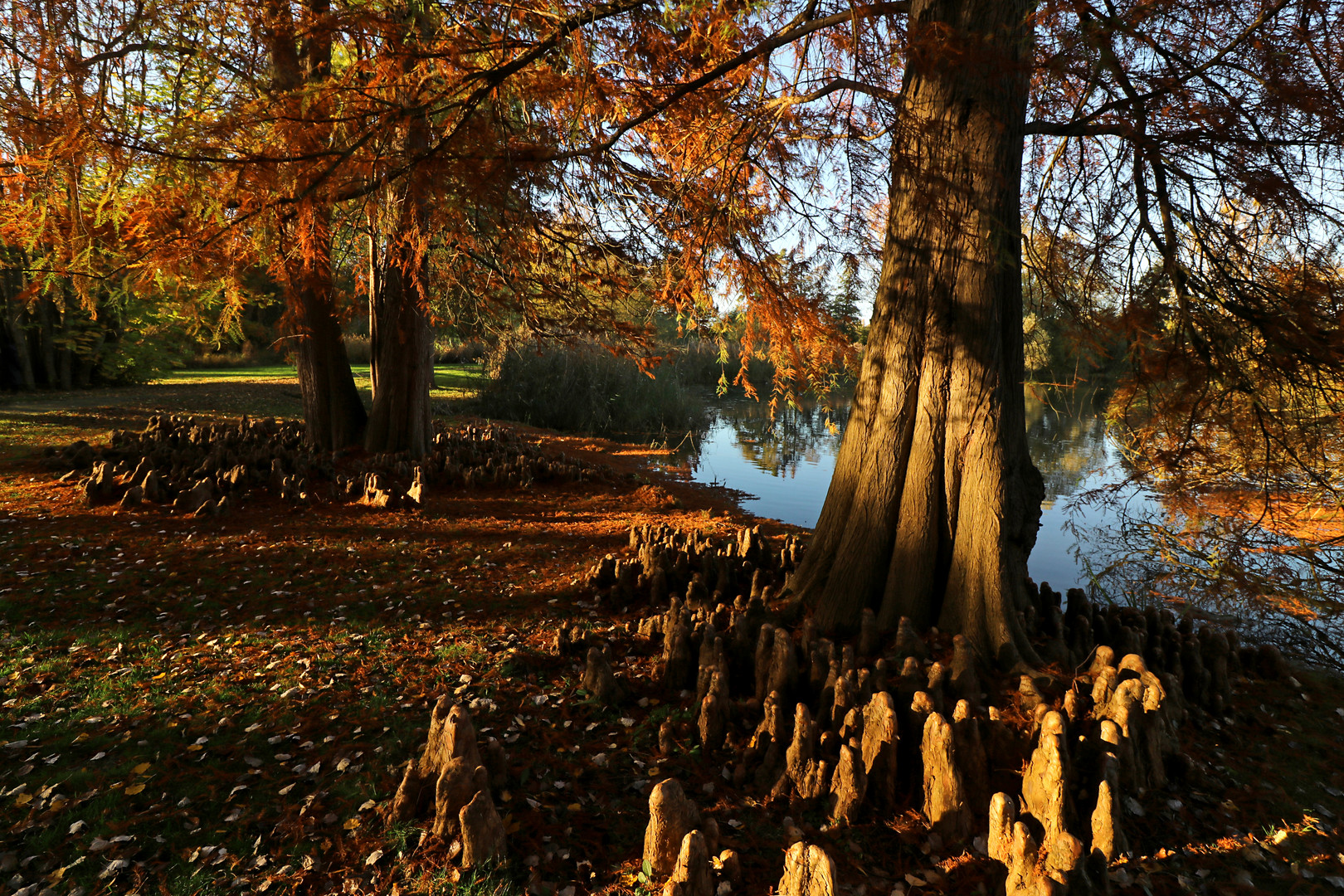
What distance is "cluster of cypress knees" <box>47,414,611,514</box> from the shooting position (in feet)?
23.7

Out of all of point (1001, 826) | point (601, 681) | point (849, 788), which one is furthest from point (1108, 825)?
point (601, 681)

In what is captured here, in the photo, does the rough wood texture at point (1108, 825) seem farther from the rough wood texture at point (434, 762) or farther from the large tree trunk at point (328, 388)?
the large tree trunk at point (328, 388)

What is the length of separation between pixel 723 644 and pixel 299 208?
138 inches

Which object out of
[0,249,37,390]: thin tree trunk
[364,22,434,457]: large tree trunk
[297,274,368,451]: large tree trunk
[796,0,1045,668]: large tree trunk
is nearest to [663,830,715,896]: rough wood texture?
[796,0,1045,668]: large tree trunk

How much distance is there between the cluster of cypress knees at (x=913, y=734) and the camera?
7.91ft

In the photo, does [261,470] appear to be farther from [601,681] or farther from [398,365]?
[601,681]

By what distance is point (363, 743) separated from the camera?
3.27 metres

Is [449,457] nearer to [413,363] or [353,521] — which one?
[413,363]

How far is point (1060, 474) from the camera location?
560 inches

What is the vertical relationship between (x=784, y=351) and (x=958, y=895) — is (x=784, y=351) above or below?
above

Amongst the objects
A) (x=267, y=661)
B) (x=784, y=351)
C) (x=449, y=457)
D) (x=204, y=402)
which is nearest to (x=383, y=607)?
(x=267, y=661)

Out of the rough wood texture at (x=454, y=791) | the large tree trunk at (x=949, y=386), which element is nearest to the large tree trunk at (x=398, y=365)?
the large tree trunk at (x=949, y=386)

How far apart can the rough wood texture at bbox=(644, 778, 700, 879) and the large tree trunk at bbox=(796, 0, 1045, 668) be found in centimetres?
206

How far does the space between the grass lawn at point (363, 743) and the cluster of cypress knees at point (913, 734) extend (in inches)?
4.4
